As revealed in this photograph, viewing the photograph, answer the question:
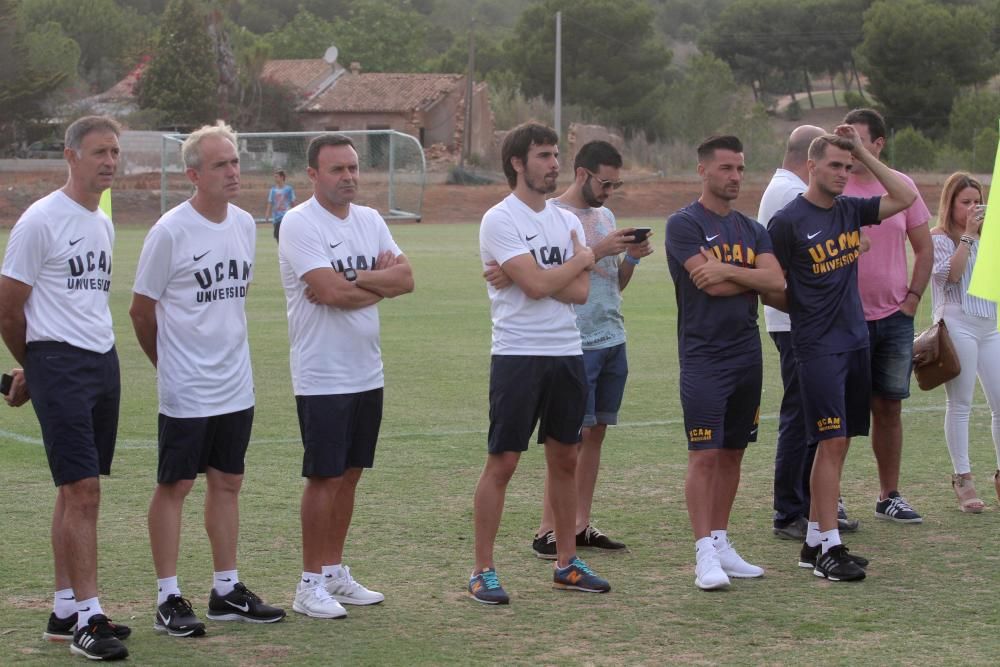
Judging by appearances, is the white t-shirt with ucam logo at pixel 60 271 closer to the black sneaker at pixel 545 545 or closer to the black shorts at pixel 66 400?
the black shorts at pixel 66 400

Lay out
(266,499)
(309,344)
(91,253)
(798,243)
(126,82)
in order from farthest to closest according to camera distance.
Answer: (126,82), (266,499), (798,243), (309,344), (91,253)

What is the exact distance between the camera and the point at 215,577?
18.8 feet

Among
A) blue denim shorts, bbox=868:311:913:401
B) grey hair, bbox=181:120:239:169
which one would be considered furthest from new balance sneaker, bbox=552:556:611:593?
grey hair, bbox=181:120:239:169

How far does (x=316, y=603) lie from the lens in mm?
5711

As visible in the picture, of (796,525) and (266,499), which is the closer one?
(796,525)

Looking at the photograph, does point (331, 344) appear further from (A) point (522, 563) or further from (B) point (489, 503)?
(A) point (522, 563)

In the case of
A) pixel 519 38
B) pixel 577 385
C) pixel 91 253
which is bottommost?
pixel 577 385

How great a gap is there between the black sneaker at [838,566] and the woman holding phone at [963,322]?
5.68 ft

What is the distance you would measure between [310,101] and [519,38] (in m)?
13.5

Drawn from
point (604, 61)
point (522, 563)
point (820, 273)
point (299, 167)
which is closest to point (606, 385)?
point (522, 563)

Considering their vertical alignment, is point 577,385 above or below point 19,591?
above

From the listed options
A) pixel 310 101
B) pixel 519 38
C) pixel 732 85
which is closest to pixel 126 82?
pixel 310 101

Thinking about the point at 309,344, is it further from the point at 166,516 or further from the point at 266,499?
the point at 266,499

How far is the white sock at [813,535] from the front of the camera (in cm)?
647
